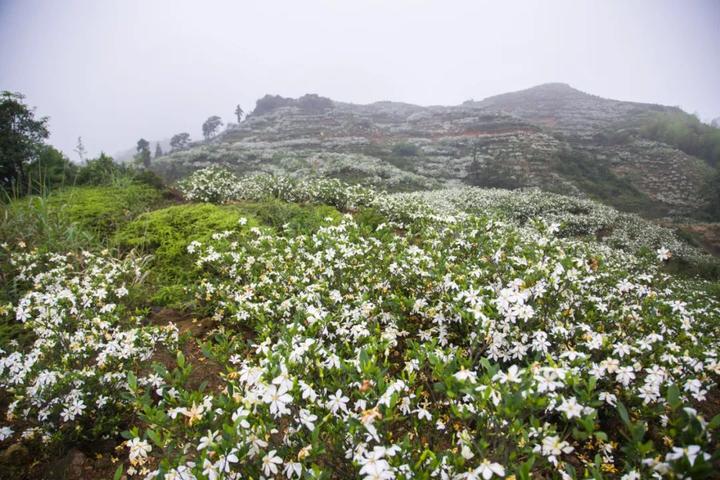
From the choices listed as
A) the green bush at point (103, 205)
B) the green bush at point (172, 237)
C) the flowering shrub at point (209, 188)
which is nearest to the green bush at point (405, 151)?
the flowering shrub at point (209, 188)

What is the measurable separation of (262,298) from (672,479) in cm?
328

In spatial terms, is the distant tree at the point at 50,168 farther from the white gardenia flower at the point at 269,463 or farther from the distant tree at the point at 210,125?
the distant tree at the point at 210,125

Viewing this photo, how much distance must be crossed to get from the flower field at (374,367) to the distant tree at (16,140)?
19.3 ft

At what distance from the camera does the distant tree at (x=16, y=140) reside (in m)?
8.55

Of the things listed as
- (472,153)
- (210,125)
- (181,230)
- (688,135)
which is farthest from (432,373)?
(210,125)

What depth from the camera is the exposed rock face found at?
28.5m

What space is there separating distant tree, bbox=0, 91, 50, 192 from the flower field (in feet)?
19.3

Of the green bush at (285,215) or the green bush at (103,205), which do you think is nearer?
the green bush at (285,215)

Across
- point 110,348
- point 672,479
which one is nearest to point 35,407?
point 110,348

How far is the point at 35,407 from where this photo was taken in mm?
2893

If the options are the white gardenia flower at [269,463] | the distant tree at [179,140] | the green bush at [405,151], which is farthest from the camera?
the distant tree at [179,140]

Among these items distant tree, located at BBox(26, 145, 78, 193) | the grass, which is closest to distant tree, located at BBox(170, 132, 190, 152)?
distant tree, located at BBox(26, 145, 78, 193)

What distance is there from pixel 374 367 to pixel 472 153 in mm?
40695

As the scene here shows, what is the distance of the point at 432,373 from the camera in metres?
2.03
